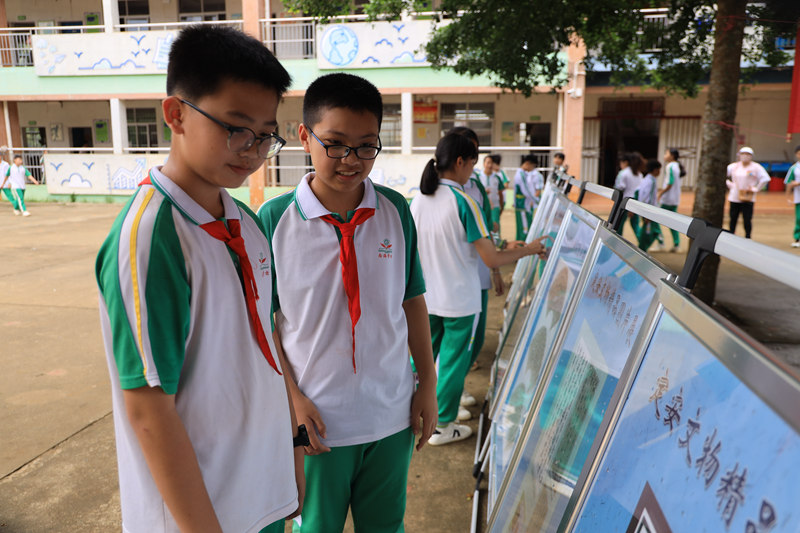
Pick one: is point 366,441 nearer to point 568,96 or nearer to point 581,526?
point 581,526

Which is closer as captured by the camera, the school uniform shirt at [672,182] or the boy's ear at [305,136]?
the boy's ear at [305,136]

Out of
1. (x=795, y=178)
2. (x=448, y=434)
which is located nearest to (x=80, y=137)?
(x=795, y=178)

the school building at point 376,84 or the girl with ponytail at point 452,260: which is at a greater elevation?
the school building at point 376,84

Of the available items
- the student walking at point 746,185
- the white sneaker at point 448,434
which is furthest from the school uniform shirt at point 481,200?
the student walking at point 746,185

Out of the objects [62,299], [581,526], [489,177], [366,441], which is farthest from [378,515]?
[489,177]

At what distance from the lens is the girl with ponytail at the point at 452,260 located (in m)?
3.13

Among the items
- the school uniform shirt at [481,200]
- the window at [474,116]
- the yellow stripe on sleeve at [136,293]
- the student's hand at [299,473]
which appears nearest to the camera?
the yellow stripe on sleeve at [136,293]

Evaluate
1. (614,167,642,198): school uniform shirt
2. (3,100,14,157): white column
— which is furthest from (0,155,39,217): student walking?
(614,167,642,198): school uniform shirt

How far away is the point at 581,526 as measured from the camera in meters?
1.07

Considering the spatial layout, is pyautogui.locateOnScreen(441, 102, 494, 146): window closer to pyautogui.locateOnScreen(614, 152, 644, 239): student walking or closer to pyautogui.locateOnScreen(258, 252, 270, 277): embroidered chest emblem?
pyautogui.locateOnScreen(614, 152, 644, 239): student walking

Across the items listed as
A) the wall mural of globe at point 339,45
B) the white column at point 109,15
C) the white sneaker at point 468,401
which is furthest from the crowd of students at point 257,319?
the white column at point 109,15

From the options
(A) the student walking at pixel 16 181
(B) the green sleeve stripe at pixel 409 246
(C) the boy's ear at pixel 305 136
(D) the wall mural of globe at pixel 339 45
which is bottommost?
(A) the student walking at pixel 16 181

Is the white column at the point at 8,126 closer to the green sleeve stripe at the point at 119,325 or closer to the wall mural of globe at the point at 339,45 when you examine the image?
the wall mural of globe at the point at 339,45

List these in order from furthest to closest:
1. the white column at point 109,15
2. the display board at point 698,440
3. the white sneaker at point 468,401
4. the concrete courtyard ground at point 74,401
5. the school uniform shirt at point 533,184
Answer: the white column at point 109,15 → the school uniform shirt at point 533,184 → the white sneaker at point 468,401 → the concrete courtyard ground at point 74,401 → the display board at point 698,440
